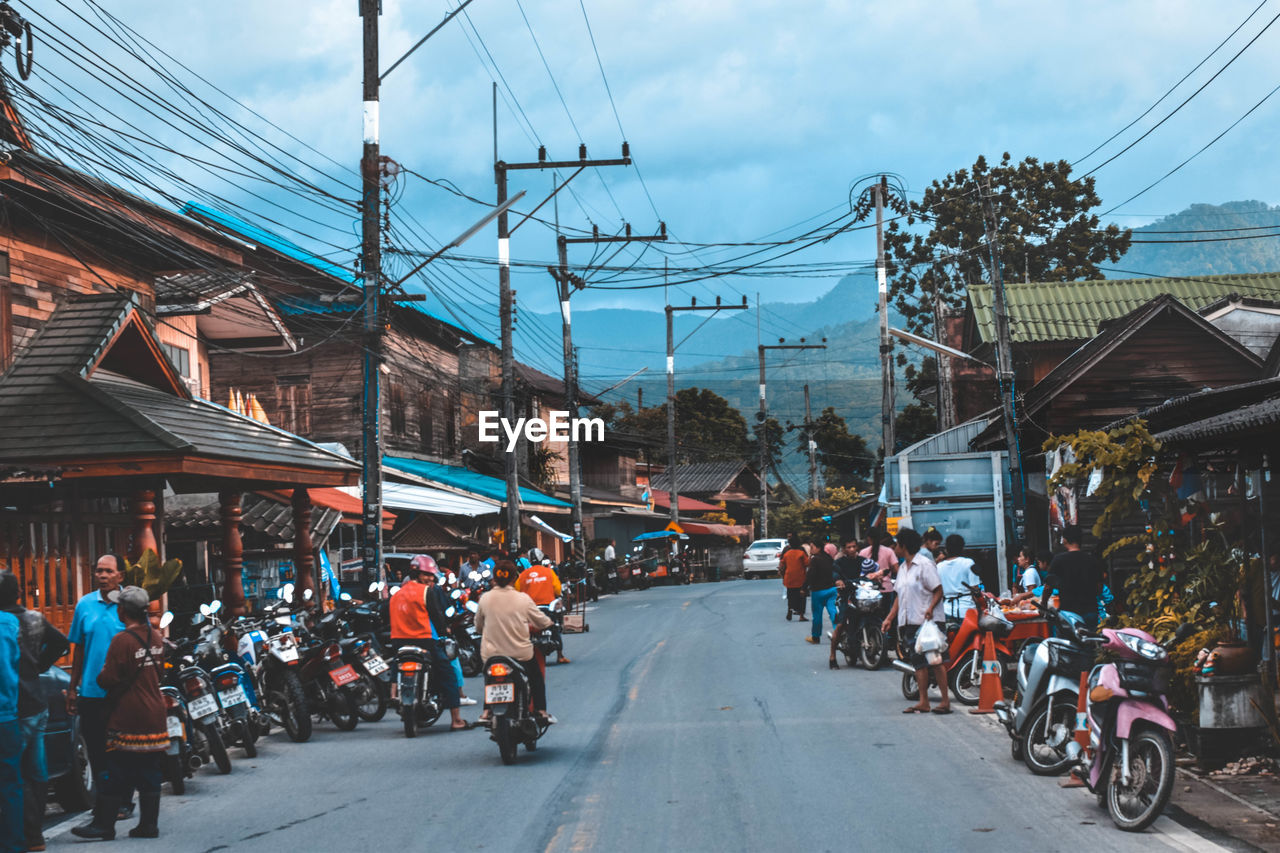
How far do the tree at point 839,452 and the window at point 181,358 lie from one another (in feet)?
208

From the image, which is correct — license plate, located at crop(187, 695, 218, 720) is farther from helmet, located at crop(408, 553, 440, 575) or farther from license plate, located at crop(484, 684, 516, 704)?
helmet, located at crop(408, 553, 440, 575)

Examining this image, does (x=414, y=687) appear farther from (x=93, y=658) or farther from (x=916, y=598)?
(x=916, y=598)

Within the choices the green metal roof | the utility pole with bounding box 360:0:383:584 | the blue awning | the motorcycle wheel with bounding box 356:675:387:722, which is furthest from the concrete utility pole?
the motorcycle wheel with bounding box 356:675:387:722

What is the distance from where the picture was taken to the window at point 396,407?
138 feet

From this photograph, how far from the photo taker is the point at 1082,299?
122 ft

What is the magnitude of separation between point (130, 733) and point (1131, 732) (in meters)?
6.63

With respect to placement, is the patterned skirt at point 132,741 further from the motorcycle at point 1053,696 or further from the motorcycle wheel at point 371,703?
the motorcycle at point 1053,696

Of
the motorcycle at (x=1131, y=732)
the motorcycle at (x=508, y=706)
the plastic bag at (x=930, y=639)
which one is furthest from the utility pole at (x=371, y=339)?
the motorcycle at (x=1131, y=732)

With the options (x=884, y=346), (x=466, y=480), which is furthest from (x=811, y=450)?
(x=884, y=346)

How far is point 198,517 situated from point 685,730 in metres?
14.4

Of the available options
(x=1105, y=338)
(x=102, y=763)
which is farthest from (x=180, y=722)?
(x=1105, y=338)

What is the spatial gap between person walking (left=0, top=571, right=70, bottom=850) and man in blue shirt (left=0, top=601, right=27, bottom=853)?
0.51 ft

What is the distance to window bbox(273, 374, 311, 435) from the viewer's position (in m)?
41.4

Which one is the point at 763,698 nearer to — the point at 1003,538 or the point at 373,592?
the point at 373,592
